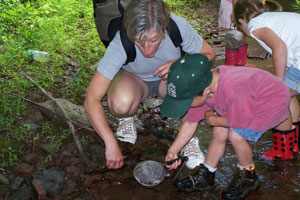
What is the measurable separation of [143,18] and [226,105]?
850 millimetres

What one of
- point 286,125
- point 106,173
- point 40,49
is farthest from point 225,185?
point 40,49

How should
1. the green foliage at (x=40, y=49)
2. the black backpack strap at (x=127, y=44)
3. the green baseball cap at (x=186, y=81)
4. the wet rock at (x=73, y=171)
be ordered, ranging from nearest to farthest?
the green baseball cap at (x=186, y=81) < the black backpack strap at (x=127, y=44) < the wet rock at (x=73, y=171) < the green foliage at (x=40, y=49)

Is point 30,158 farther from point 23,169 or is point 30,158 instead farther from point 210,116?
point 210,116

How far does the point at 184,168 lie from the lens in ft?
9.05

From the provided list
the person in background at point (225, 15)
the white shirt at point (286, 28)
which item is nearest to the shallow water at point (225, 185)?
the white shirt at point (286, 28)

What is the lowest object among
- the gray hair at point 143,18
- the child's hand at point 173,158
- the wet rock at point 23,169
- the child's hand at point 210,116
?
the wet rock at point 23,169

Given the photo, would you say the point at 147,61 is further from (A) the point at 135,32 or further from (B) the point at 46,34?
(B) the point at 46,34

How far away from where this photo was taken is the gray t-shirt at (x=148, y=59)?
2424 millimetres

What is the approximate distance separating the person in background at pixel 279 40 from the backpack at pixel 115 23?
2.40 ft

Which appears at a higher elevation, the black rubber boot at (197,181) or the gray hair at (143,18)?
the gray hair at (143,18)

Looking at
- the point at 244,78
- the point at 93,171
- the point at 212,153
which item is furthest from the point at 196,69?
the point at 93,171

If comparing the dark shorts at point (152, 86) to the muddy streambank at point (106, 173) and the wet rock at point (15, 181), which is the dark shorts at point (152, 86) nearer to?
the muddy streambank at point (106, 173)

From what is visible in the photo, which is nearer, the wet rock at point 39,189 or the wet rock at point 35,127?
the wet rock at point 39,189

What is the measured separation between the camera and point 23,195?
2.41 m
